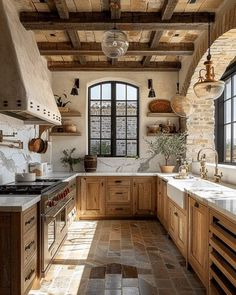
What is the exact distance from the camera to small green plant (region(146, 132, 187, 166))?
18.1 ft

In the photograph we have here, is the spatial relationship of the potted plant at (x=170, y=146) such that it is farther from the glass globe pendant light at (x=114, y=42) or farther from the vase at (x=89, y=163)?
the glass globe pendant light at (x=114, y=42)

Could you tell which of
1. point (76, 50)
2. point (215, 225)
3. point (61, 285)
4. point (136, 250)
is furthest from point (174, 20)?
point (61, 285)

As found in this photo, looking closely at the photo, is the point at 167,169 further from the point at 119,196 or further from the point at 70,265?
the point at 70,265

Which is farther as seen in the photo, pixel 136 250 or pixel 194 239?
pixel 136 250

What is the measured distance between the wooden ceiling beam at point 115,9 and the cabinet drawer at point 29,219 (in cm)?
232

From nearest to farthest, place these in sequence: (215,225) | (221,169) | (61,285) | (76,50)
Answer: (215,225)
(61,285)
(221,169)
(76,50)

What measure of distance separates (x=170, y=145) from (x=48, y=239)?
3.14m

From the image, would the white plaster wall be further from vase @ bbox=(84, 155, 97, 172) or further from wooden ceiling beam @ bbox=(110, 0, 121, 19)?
wooden ceiling beam @ bbox=(110, 0, 121, 19)

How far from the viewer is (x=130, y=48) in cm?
480

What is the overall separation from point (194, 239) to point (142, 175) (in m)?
2.51

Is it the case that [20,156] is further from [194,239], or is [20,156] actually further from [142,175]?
[194,239]

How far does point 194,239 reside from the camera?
302 cm

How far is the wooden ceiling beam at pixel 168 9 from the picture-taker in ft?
10.8

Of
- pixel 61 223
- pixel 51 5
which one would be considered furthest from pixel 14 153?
pixel 51 5
